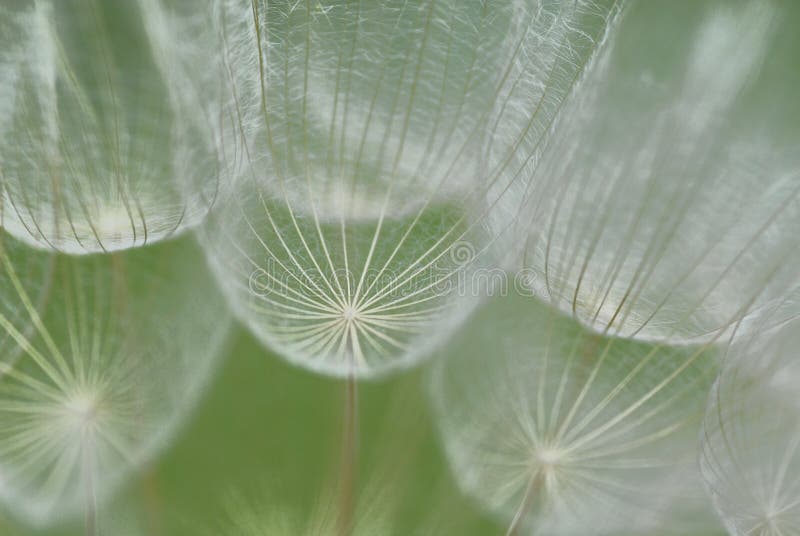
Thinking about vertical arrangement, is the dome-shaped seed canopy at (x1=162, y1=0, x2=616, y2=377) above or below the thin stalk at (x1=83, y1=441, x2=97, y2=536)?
above

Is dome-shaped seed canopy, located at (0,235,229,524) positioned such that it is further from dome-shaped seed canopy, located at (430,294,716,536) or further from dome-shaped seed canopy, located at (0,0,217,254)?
dome-shaped seed canopy, located at (430,294,716,536)

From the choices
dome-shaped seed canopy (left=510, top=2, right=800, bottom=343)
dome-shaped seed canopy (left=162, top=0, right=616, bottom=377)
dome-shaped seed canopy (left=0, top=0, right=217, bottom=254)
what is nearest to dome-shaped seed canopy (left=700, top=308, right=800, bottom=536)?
dome-shaped seed canopy (left=510, top=2, right=800, bottom=343)

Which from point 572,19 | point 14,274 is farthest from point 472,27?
point 14,274

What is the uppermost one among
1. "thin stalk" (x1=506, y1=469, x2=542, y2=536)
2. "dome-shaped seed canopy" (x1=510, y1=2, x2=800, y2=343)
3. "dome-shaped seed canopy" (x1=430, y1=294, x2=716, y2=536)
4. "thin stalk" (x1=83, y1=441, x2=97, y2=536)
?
"dome-shaped seed canopy" (x1=510, y1=2, x2=800, y2=343)

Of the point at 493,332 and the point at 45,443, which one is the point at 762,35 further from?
the point at 45,443

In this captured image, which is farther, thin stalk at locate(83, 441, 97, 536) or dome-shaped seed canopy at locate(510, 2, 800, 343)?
thin stalk at locate(83, 441, 97, 536)

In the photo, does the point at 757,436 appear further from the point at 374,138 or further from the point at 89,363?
the point at 89,363
